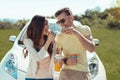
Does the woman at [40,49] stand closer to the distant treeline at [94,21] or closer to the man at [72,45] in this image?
the man at [72,45]

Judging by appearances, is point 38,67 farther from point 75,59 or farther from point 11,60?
point 11,60

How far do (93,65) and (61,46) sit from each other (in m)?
2.59

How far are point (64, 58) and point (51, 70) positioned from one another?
0.76 feet

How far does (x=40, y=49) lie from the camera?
4.98 m

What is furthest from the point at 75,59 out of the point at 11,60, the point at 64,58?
the point at 11,60

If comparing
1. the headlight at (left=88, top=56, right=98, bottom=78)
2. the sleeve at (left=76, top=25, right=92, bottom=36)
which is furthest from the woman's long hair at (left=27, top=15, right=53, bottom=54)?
the headlight at (left=88, top=56, right=98, bottom=78)

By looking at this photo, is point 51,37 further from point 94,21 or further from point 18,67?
point 94,21

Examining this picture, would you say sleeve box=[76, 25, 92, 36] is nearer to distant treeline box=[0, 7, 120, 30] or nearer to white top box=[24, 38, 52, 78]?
white top box=[24, 38, 52, 78]

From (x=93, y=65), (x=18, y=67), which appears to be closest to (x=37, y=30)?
(x=18, y=67)

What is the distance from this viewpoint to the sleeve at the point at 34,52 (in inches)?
194

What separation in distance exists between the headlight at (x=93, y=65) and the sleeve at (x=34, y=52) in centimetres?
224

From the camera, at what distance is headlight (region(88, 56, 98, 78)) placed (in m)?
7.14

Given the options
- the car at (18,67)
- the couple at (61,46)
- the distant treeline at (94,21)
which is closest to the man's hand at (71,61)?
the couple at (61,46)

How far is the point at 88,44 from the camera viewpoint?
A: 4.74 m
